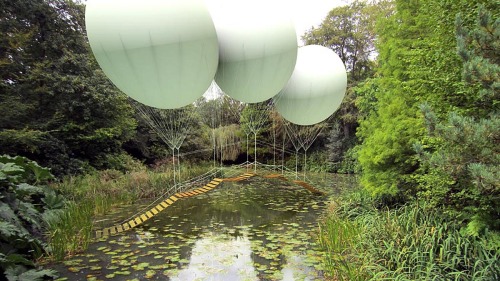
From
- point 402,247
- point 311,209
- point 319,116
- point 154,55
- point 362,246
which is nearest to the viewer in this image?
point 154,55

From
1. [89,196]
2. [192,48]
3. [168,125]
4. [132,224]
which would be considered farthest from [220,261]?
[89,196]

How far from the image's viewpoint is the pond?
338 cm

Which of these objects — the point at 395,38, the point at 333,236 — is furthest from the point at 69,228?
the point at 395,38

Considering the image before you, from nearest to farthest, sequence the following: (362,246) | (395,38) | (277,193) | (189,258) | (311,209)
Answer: (362,246) < (189,258) < (395,38) < (311,209) < (277,193)

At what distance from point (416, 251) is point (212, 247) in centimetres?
260

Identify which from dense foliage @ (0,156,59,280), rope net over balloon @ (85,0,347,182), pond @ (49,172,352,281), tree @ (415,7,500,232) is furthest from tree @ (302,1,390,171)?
tree @ (415,7,500,232)

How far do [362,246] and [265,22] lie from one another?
267cm

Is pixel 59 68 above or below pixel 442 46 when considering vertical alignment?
above

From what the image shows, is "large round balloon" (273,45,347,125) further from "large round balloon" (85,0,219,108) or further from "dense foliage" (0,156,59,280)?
"dense foliage" (0,156,59,280)

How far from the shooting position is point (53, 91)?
7.79 metres

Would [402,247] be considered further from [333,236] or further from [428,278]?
[333,236]

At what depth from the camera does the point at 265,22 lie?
3297 millimetres

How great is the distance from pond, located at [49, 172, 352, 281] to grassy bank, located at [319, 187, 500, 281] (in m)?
0.47

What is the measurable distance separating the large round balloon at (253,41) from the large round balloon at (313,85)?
121cm
